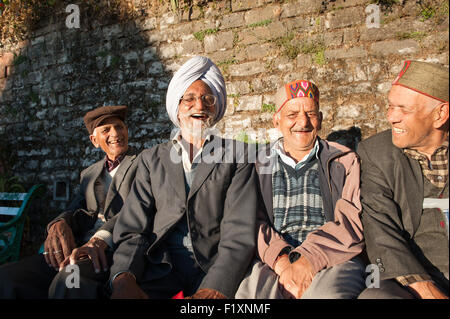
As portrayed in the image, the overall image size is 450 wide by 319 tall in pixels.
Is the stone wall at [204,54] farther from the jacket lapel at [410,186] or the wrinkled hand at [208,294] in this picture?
the wrinkled hand at [208,294]

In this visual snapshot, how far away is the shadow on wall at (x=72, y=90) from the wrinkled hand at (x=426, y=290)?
324cm

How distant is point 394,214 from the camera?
197cm

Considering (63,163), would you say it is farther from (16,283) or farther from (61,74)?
(16,283)

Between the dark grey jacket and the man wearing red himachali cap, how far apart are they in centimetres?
9

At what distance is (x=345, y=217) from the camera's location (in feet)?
6.83

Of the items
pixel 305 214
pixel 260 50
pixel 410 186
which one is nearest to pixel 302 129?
→ pixel 305 214

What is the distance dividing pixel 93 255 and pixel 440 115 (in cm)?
235

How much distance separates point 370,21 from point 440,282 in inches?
107

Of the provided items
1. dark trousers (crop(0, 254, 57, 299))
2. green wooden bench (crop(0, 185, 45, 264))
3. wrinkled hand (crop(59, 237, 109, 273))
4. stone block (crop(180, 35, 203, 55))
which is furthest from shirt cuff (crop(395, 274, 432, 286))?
green wooden bench (crop(0, 185, 45, 264))

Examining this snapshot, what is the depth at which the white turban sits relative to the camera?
7.54 feet

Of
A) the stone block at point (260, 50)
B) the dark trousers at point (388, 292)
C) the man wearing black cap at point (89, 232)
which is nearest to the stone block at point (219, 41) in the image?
the stone block at point (260, 50)

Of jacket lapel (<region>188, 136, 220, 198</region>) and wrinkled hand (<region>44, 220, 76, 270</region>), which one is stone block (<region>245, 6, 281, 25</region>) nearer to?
jacket lapel (<region>188, 136, 220, 198</region>)

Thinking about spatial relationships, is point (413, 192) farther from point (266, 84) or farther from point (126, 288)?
point (266, 84)
